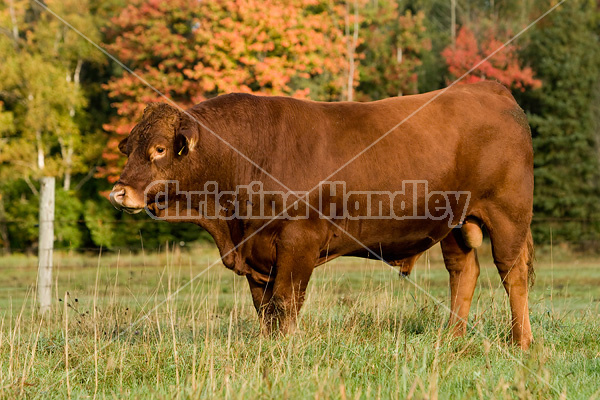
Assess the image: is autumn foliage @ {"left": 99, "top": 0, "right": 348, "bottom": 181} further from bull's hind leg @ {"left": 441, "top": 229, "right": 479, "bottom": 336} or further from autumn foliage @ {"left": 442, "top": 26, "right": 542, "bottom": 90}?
bull's hind leg @ {"left": 441, "top": 229, "right": 479, "bottom": 336}

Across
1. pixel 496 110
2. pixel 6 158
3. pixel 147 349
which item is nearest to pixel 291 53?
pixel 6 158

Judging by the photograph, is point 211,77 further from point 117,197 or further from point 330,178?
point 117,197

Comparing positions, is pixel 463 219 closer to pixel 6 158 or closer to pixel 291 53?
pixel 291 53

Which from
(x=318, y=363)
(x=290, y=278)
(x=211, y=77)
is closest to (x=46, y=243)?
(x=290, y=278)

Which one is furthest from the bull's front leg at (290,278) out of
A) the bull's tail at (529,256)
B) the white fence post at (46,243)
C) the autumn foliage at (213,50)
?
the autumn foliage at (213,50)

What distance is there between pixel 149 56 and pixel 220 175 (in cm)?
1471

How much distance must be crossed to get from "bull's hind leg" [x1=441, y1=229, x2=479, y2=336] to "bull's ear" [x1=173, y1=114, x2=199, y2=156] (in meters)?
2.54

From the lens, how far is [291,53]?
1795 cm

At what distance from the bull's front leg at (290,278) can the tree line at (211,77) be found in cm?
1213

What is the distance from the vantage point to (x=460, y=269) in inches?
229

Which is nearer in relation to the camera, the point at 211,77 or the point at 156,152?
the point at 156,152

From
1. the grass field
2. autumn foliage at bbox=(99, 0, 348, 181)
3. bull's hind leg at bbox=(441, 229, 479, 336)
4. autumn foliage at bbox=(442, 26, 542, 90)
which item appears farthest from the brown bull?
autumn foliage at bbox=(442, 26, 542, 90)

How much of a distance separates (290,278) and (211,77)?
42.4ft

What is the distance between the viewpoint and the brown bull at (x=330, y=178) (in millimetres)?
4668
